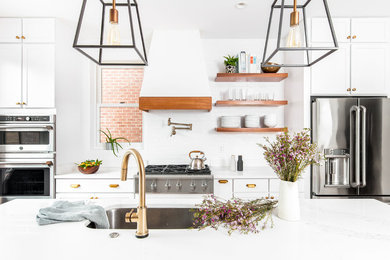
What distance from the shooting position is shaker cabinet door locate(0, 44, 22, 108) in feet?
8.59

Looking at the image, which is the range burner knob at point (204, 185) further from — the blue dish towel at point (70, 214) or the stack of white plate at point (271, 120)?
the blue dish towel at point (70, 214)

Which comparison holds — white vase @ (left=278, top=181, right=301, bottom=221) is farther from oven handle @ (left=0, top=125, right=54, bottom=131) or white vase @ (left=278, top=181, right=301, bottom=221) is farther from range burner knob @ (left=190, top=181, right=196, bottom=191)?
oven handle @ (left=0, top=125, right=54, bottom=131)

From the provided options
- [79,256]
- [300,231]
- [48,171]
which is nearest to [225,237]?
[300,231]

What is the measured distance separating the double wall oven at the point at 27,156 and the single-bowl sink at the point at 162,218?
1.60 metres

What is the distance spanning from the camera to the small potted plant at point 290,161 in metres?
1.11

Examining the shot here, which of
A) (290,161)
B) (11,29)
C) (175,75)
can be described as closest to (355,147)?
(290,161)

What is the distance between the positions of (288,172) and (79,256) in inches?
40.2

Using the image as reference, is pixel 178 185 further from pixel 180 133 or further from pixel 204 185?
pixel 180 133

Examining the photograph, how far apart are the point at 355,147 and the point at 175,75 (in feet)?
7.16

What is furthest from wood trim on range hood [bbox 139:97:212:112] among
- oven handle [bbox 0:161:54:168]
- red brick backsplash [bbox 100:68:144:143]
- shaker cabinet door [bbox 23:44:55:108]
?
oven handle [bbox 0:161:54:168]

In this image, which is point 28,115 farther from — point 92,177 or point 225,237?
point 225,237

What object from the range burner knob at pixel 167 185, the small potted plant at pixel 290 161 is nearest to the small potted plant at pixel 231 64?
the range burner knob at pixel 167 185

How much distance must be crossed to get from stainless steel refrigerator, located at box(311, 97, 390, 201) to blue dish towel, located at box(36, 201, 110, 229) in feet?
7.45

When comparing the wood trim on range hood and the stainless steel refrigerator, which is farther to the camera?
the wood trim on range hood
